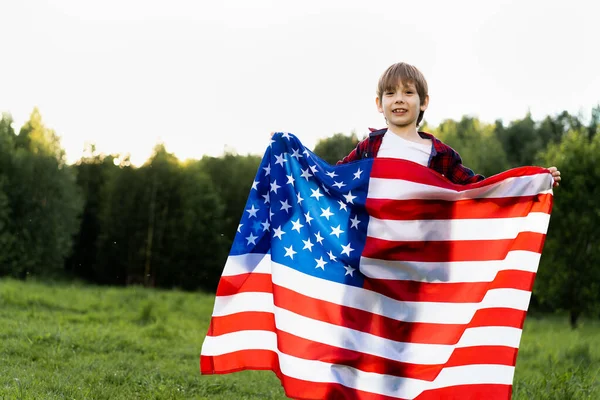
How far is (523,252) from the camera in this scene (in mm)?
4641

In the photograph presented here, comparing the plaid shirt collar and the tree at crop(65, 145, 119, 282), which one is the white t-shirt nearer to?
the plaid shirt collar

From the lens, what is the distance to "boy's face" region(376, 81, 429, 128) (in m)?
4.76

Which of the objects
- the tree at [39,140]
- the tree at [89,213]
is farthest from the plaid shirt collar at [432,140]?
the tree at [89,213]

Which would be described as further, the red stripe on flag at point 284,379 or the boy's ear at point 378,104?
the boy's ear at point 378,104

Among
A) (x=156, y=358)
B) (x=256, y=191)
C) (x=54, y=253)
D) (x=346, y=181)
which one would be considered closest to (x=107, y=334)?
(x=156, y=358)

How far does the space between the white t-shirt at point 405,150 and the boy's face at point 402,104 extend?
0.43ft

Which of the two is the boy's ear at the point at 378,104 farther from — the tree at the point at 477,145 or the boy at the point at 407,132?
the tree at the point at 477,145

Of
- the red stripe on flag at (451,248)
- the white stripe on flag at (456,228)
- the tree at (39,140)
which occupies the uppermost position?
the tree at (39,140)

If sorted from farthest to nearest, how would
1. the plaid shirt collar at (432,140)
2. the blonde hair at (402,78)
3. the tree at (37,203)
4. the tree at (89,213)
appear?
the tree at (89,213) → the tree at (37,203) → the plaid shirt collar at (432,140) → the blonde hair at (402,78)

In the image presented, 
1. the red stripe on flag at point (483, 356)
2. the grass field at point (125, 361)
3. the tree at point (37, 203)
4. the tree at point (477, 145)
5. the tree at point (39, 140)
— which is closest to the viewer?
the red stripe on flag at point (483, 356)

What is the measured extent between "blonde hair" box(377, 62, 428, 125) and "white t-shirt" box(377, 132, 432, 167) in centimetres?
37

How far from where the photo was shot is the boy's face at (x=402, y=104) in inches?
187

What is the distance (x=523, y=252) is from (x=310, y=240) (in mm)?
1626

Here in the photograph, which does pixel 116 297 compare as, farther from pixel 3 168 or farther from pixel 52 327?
pixel 3 168
